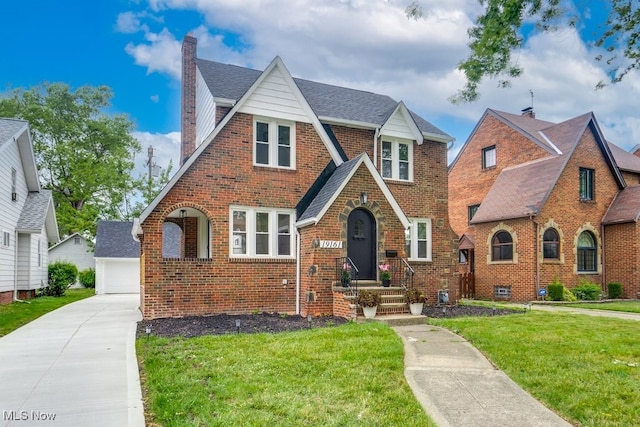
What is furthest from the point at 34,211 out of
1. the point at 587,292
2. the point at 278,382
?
the point at 587,292

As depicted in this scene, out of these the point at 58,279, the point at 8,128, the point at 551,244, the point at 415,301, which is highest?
the point at 8,128

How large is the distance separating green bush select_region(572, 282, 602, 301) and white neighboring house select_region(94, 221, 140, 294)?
24038mm

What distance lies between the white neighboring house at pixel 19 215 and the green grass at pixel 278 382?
43.2 ft

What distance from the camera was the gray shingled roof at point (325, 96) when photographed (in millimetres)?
15594

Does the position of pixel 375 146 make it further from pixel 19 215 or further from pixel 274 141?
pixel 19 215

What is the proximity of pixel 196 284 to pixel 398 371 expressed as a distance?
7.44 metres

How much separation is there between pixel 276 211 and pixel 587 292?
14029 mm

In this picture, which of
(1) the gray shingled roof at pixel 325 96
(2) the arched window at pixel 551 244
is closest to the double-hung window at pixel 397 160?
(1) the gray shingled roof at pixel 325 96

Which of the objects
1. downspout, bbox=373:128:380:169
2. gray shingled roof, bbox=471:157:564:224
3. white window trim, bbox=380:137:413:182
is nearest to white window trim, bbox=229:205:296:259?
downspout, bbox=373:128:380:169

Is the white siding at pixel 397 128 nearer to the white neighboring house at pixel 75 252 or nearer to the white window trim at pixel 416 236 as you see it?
the white window trim at pixel 416 236

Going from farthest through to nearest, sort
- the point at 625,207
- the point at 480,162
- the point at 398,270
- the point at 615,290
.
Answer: the point at 480,162, the point at 625,207, the point at 615,290, the point at 398,270

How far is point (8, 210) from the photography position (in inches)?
745

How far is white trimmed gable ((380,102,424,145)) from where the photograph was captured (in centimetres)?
1625

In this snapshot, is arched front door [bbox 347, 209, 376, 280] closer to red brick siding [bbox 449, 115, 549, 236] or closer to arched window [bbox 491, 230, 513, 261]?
arched window [bbox 491, 230, 513, 261]
